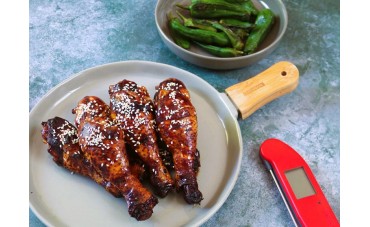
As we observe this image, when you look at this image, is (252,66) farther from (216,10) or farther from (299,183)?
Result: (299,183)

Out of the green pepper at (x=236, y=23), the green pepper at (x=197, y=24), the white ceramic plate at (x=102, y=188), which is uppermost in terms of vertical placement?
the green pepper at (x=197, y=24)

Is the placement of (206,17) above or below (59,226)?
above

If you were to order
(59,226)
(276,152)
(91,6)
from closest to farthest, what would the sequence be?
(59,226) → (276,152) → (91,6)

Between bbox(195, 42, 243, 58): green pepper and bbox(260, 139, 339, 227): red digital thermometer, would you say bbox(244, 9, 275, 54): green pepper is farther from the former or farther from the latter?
bbox(260, 139, 339, 227): red digital thermometer

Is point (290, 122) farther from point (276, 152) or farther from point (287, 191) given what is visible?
point (287, 191)

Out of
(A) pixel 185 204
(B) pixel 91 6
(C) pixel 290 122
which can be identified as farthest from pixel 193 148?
(B) pixel 91 6

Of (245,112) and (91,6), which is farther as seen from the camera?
(91,6)

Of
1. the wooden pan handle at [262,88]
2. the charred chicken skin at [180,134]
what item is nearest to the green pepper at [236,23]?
the wooden pan handle at [262,88]

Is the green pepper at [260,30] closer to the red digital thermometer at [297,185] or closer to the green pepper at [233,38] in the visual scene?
the green pepper at [233,38]
